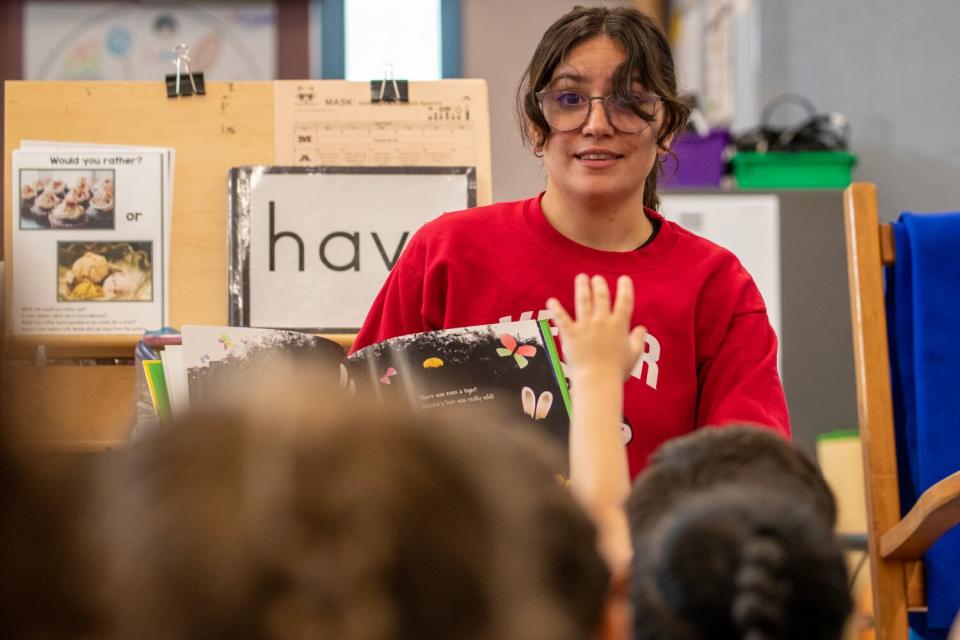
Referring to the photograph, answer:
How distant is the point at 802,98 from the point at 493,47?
117 cm

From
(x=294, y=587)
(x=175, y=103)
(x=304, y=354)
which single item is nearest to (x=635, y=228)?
(x=304, y=354)

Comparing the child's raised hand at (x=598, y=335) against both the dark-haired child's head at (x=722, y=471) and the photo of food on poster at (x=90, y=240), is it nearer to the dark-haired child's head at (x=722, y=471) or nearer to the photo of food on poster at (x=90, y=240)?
the dark-haired child's head at (x=722, y=471)

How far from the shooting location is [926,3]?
2.80 metres

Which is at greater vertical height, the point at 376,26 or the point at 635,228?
the point at 376,26

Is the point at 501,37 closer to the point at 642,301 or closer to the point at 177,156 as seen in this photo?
the point at 177,156

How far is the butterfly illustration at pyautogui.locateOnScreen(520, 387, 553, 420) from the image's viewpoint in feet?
3.69

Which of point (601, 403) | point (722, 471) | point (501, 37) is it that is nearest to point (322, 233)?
point (601, 403)

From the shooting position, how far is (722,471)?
29.7 inches

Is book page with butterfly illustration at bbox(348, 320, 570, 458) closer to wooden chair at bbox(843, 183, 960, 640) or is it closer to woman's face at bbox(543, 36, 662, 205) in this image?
woman's face at bbox(543, 36, 662, 205)

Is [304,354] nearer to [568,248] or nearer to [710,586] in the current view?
[568,248]

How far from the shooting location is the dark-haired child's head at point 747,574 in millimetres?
538

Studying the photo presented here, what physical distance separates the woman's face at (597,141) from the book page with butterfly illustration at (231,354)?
372mm

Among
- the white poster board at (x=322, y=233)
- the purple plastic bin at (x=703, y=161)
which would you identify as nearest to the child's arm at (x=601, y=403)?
the white poster board at (x=322, y=233)

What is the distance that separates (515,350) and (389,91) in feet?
2.72
